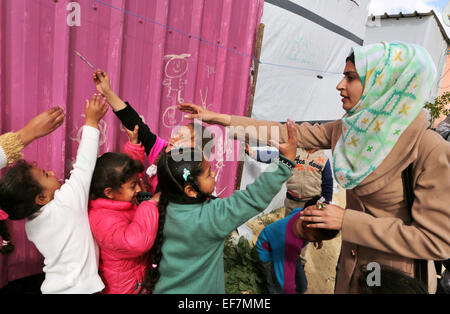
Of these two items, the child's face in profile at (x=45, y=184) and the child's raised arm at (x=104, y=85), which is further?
the child's raised arm at (x=104, y=85)

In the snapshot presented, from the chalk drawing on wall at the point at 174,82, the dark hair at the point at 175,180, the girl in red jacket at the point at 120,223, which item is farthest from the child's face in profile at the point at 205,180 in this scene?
the chalk drawing on wall at the point at 174,82

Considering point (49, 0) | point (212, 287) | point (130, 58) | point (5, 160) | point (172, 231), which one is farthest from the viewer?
point (130, 58)

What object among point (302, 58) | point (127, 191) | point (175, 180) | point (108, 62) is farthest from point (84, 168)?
point (302, 58)

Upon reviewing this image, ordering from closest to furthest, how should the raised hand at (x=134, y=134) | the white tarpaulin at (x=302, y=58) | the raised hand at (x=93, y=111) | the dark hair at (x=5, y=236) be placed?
the dark hair at (x=5, y=236) < the raised hand at (x=93, y=111) < the raised hand at (x=134, y=134) < the white tarpaulin at (x=302, y=58)

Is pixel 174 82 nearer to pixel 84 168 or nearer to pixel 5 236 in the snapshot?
pixel 84 168

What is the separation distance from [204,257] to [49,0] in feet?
5.53

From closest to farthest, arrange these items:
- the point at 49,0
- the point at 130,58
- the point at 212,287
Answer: the point at 212,287 < the point at 49,0 < the point at 130,58

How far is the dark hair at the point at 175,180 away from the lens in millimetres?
1297

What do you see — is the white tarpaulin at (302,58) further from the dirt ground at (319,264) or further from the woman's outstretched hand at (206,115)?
the woman's outstretched hand at (206,115)

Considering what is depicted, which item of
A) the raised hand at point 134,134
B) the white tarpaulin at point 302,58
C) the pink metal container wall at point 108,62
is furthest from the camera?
the white tarpaulin at point 302,58

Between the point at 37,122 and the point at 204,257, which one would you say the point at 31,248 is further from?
the point at 204,257

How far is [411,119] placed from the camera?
1.24 m

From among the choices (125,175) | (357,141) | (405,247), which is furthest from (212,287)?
(357,141)

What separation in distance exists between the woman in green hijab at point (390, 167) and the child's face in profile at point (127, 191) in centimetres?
93
